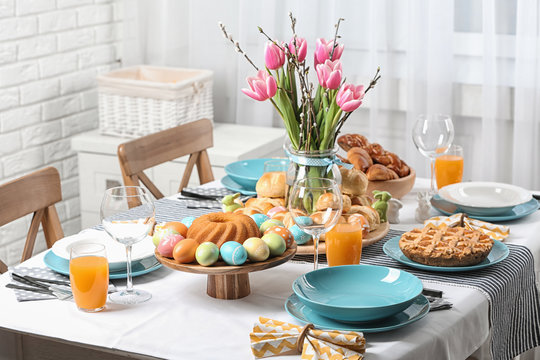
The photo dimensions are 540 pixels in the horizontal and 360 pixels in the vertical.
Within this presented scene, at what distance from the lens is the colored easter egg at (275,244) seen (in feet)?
4.52

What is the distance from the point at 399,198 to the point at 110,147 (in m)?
1.46

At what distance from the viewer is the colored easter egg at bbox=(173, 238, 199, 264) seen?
135 cm

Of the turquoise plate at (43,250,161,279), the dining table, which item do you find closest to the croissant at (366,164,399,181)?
the dining table

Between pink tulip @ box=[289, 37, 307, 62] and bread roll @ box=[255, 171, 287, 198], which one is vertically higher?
pink tulip @ box=[289, 37, 307, 62]

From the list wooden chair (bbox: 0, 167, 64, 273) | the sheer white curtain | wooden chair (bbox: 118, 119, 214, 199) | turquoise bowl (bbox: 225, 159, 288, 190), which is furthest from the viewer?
the sheer white curtain

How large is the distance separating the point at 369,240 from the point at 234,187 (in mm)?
578

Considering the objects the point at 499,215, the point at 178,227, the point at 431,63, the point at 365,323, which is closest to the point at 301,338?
the point at 365,323

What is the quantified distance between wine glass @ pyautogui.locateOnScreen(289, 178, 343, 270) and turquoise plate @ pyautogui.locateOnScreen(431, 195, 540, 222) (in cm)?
58

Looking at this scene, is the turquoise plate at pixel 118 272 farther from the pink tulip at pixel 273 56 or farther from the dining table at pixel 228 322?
the pink tulip at pixel 273 56

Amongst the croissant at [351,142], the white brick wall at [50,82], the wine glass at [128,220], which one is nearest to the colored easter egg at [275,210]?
the wine glass at [128,220]

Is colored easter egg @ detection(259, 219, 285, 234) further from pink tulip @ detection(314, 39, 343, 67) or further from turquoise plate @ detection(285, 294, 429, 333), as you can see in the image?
pink tulip @ detection(314, 39, 343, 67)

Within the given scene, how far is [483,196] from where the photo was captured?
202 centimetres

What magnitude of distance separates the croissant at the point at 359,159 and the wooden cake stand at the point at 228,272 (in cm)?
62

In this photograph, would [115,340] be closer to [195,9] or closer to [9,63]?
[9,63]
